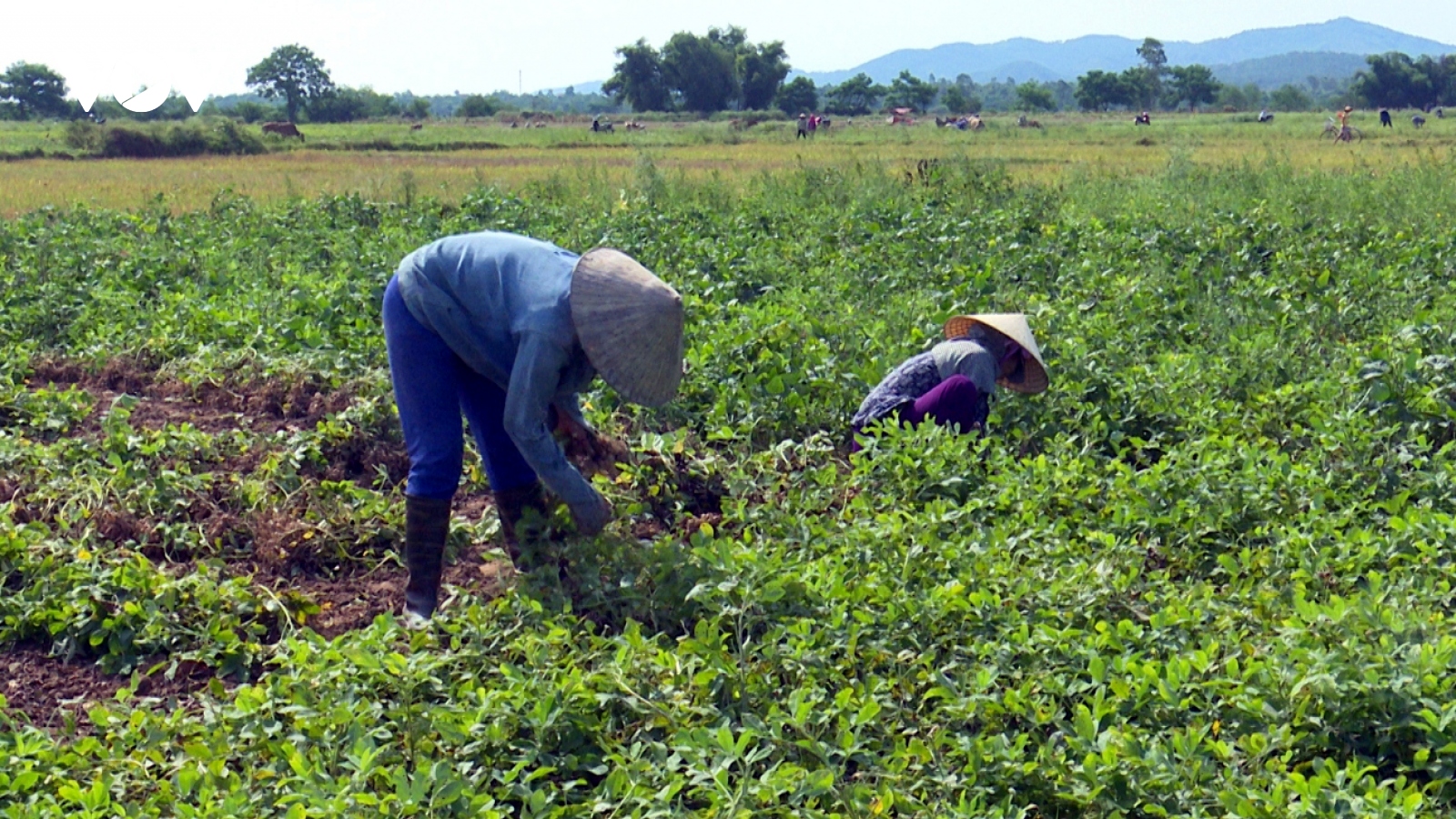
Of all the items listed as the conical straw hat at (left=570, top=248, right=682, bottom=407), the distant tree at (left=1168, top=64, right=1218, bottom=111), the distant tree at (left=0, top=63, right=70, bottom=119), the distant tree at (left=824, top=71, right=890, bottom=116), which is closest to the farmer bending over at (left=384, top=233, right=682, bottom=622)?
the conical straw hat at (left=570, top=248, right=682, bottom=407)

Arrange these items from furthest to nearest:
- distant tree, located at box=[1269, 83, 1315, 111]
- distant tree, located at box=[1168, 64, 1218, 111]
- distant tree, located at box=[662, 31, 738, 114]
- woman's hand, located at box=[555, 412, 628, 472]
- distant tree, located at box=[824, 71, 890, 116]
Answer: distant tree, located at box=[1269, 83, 1315, 111] → distant tree, located at box=[1168, 64, 1218, 111] → distant tree, located at box=[824, 71, 890, 116] → distant tree, located at box=[662, 31, 738, 114] → woman's hand, located at box=[555, 412, 628, 472]

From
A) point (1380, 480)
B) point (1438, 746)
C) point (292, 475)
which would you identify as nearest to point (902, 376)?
point (1380, 480)

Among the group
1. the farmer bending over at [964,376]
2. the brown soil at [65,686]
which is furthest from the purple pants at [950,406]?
the brown soil at [65,686]

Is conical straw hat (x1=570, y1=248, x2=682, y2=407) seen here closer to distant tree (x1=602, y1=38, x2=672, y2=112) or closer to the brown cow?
the brown cow

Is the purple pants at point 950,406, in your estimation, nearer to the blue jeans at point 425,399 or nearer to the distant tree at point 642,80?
the blue jeans at point 425,399

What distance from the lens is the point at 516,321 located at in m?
3.82

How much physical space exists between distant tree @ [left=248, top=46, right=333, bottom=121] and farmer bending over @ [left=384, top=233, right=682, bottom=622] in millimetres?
59339

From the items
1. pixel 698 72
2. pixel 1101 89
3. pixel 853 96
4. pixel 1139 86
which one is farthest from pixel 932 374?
pixel 853 96

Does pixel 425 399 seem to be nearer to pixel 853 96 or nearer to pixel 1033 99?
pixel 1033 99

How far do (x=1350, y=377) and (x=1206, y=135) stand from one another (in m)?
28.6

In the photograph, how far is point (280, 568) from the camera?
15.1 feet

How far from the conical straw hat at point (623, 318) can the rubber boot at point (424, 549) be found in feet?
2.35

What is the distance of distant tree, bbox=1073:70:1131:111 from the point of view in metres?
82.5

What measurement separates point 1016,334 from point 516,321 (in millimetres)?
2121
